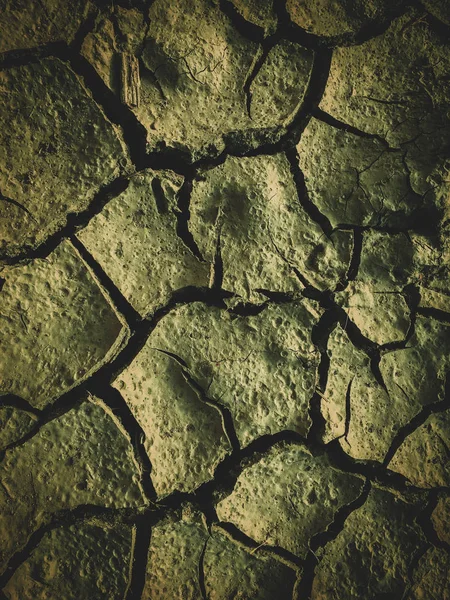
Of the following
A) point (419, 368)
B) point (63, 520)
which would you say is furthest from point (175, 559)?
point (419, 368)

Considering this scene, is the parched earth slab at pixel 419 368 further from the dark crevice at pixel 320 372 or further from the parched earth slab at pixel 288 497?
the parched earth slab at pixel 288 497

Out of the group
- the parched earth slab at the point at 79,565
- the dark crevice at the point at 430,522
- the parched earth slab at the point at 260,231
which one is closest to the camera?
the parched earth slab at the point at 79,565

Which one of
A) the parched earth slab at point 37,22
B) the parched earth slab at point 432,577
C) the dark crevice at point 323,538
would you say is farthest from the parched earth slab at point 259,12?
the parched earth slab at point 432,577

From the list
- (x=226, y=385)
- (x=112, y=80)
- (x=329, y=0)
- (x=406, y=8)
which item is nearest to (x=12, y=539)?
(x=226, y=385)

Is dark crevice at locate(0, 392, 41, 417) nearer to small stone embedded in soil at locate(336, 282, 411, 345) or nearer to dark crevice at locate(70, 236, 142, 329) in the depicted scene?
dark crevice at locate(70, 236, 142, 329)

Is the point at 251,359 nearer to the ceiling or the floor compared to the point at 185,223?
nearer to the floor

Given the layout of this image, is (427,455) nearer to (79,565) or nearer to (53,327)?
(79,565)
